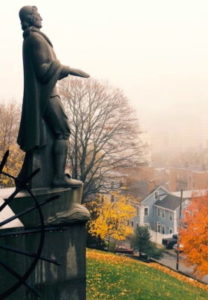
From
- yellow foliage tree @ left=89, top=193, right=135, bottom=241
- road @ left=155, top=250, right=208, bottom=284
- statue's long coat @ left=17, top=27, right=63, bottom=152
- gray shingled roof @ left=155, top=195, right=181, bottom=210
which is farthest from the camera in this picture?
gray shingled roof @ left=155, top=195, right=181, bottom=210

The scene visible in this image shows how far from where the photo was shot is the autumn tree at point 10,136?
26500 mm

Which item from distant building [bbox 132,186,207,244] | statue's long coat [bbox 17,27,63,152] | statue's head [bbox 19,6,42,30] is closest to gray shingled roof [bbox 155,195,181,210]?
distant building [bbox 132,186,207,244]

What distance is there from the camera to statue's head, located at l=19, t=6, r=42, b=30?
23.0 ft

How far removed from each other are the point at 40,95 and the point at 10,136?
21872 mm

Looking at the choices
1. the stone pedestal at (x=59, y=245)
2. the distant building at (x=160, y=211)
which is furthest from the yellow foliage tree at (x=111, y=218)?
the distant building at (x=160, y=211)

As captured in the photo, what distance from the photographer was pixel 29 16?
7.02 meters

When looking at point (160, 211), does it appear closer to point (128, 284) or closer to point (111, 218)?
point (111, 218)

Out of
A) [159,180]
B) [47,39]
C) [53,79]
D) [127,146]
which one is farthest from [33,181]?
[159,180]

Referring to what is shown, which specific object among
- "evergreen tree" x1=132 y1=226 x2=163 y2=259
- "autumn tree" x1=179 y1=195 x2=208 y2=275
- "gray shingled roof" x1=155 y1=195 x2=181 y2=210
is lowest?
"evergreen tree" x1=132 y1=226 x2=163 y2=259

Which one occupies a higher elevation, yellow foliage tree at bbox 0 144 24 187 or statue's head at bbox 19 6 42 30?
statue's head at bbox 19 6 42 30

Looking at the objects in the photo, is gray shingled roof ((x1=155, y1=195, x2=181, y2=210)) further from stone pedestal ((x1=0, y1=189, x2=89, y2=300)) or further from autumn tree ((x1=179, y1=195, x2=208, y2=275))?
stone pedestal ((x1=0, y1=189, x2=89, y2=300))

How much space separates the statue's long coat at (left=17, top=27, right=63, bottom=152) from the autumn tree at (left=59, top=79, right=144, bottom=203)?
17992 millimetres

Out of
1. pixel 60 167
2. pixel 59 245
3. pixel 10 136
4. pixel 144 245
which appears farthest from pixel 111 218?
pixel 59 245

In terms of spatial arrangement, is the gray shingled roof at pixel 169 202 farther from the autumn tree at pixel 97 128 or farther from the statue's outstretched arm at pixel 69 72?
the statue's outstretched arm at pixel 69 72
